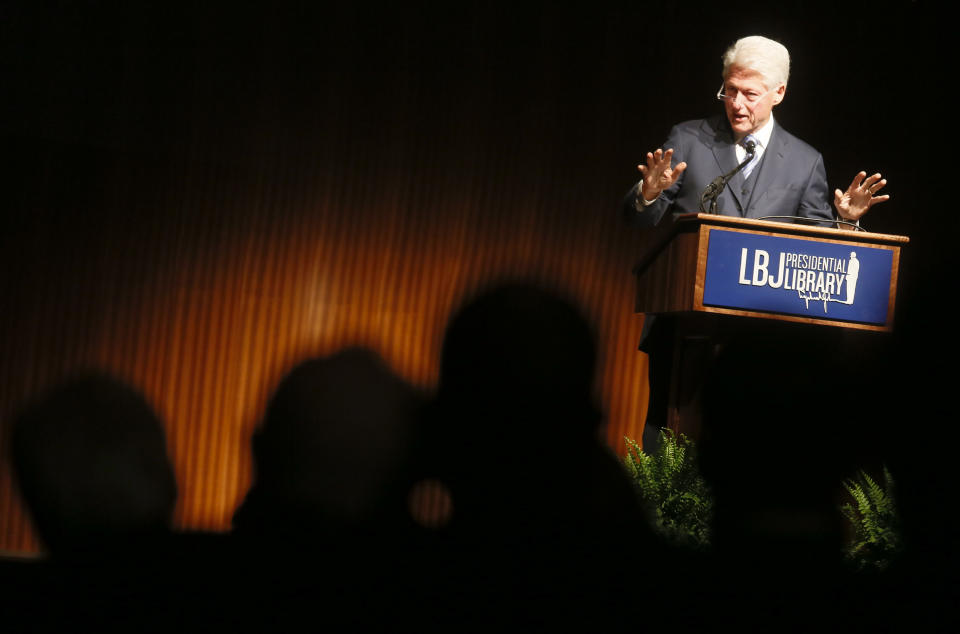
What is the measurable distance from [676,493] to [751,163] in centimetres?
115

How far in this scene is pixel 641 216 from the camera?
261 centimetres

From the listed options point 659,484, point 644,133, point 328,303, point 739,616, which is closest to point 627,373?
point 659,484

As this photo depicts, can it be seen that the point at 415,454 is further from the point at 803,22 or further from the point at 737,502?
the point at 803,22

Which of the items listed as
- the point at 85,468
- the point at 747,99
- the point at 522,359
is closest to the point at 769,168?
the point at 747,99

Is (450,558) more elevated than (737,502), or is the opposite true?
(737,502)

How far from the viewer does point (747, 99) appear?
101 inches

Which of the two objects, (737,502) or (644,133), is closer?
(737,502)

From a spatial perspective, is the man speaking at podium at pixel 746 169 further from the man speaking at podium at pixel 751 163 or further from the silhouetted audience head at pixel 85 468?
the silhouetted audience head at pixel 85 468

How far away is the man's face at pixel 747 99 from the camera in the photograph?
2561 mm

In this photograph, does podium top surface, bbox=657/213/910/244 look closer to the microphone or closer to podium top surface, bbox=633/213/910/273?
podium top surface, bbox=633/213/910/273

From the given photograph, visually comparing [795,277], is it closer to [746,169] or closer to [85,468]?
[746,169]

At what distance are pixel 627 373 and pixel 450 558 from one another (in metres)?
1.26

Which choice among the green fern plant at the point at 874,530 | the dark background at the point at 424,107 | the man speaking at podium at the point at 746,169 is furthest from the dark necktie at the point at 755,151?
the green fern plant at the point at 874,530

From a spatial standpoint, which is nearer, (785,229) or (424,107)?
(785,229)
